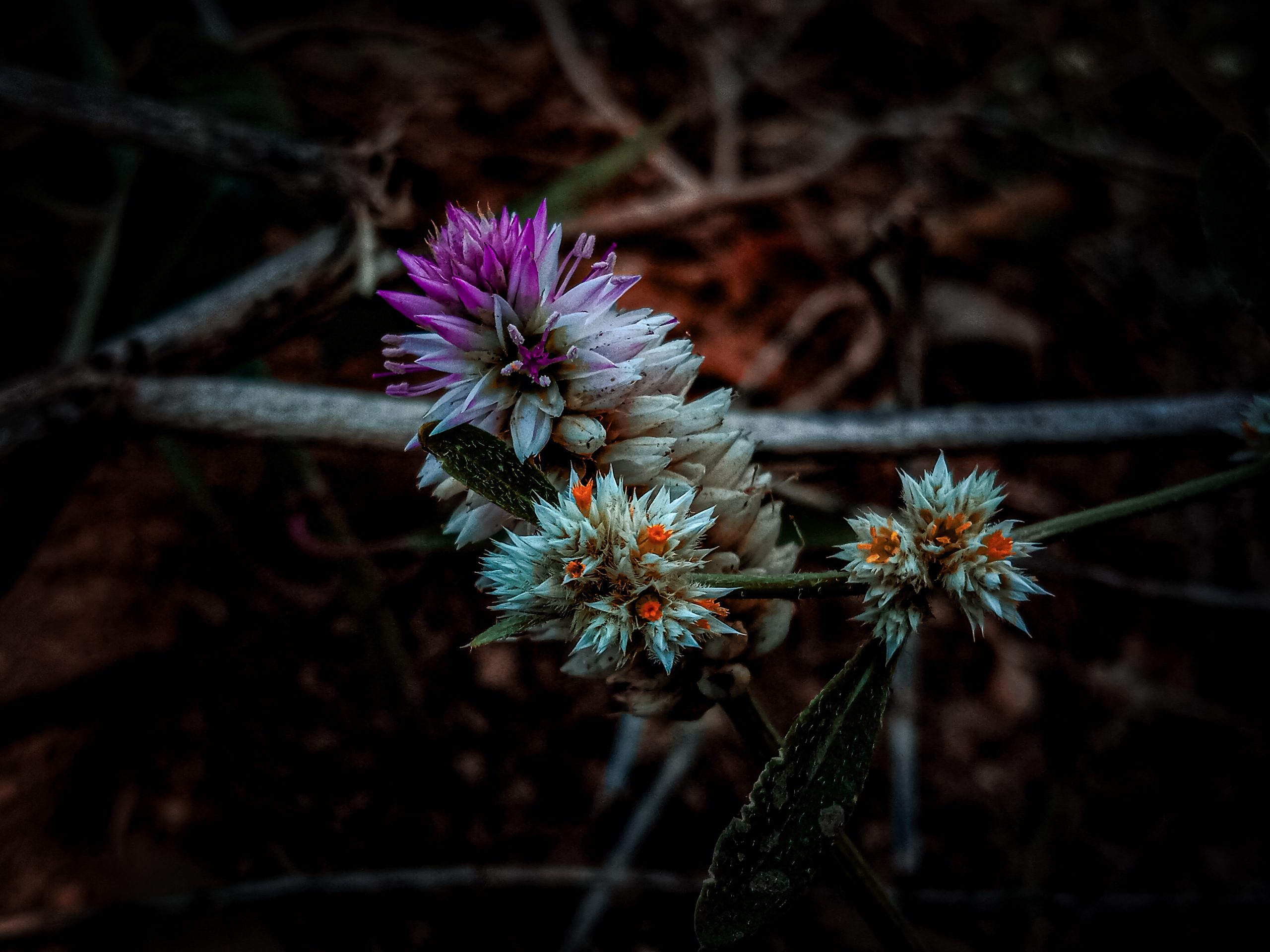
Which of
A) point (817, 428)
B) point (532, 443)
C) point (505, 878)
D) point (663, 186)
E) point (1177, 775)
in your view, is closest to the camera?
Result: point (532, 443)

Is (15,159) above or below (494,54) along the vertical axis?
below

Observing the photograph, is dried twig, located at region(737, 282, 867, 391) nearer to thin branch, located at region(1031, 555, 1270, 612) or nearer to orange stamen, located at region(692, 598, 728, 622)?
thin branch, located at region(1031, 555, 1270, 612)

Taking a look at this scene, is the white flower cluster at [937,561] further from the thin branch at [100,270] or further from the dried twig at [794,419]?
the thin branch at [100,270]

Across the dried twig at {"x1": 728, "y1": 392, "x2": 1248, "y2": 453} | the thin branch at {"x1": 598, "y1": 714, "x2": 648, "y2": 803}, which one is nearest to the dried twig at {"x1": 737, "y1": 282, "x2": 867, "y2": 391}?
the dried twig at {"x1": 728, "y1": 392, "x2": 1248, "y2": 453}

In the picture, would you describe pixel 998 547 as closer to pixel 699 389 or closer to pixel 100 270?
pixel 699 389

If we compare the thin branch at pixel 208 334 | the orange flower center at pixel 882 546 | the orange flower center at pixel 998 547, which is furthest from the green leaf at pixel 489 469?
the thin branch at pixel 208 334

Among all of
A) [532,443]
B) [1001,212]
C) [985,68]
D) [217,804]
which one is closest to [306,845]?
[217,804]

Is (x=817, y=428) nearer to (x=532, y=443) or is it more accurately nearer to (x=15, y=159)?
(x=532, y=443)
